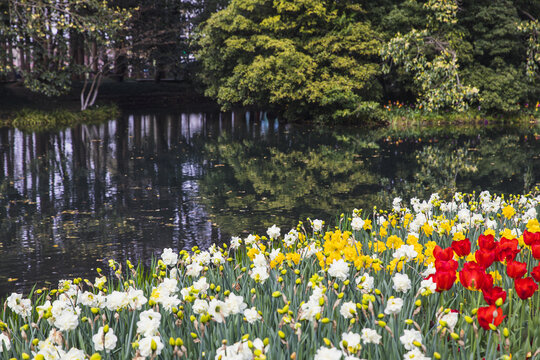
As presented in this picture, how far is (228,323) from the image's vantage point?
3.06 meters

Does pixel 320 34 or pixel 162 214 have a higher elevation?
pixel 320 34

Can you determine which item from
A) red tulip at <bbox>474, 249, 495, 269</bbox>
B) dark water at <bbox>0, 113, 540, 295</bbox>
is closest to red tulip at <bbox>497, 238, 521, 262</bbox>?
red tulip at <bbox>474, 249, 495, 269</bbox>

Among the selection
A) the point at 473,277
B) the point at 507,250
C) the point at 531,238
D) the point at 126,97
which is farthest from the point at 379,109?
the point at 126,97

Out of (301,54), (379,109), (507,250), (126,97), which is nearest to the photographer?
(507,250)

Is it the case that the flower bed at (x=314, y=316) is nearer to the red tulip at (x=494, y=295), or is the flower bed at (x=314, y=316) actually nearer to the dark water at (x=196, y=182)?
the red tulip at (x=494, y=295)

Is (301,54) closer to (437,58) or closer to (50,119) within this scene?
(437,58)

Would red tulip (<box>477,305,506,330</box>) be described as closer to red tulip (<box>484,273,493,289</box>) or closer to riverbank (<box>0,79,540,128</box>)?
red tulip (<box>484,273,493,289</box>)

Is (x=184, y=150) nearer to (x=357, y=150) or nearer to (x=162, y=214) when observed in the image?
(x=357, y=150)

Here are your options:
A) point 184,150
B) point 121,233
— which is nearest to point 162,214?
point 121,233

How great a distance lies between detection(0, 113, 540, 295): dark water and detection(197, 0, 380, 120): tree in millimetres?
3985

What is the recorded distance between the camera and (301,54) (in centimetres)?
2531

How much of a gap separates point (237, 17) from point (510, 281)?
25.0m

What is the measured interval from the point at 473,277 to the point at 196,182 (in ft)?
30.0

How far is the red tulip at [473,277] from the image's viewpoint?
2.77 m
